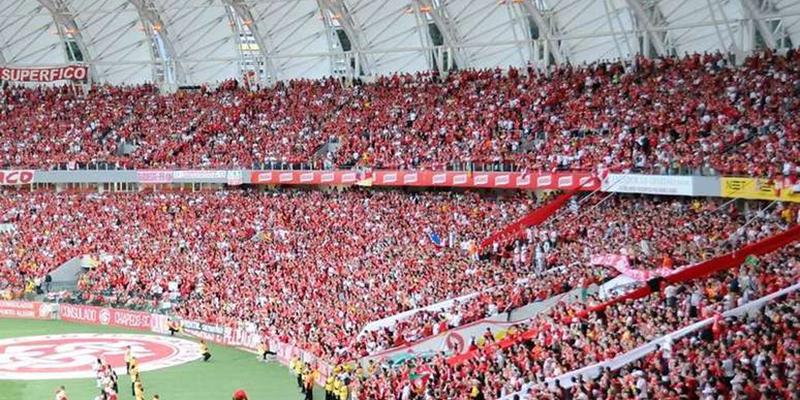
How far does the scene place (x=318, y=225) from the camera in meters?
48.4

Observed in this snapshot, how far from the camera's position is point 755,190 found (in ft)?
111

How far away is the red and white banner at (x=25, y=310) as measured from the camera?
158ft

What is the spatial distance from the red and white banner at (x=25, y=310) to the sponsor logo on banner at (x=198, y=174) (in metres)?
10.9

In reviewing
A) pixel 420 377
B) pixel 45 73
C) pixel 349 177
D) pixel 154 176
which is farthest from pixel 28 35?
pixel 420 377

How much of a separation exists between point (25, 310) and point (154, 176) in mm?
11301

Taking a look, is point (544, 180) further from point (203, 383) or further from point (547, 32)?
point (203, 383)

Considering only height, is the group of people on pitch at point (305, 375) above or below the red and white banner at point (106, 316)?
below

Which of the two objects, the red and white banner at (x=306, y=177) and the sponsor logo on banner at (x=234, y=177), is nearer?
the red and white banner at (x=306, y=177)

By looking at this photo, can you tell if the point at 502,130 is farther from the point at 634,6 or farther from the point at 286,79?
the point at 286,79

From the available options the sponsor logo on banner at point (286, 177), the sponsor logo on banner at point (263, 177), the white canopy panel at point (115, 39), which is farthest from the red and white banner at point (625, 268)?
the white canopy panel at point (115, 39)

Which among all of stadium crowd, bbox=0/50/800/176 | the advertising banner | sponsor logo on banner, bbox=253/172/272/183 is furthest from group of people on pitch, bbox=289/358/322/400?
the advertising banner

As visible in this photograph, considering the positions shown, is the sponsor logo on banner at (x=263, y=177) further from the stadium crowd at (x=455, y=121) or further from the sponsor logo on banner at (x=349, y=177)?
the sponsor logo on banner at (x=349, y=177)

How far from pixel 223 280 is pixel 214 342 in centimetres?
389

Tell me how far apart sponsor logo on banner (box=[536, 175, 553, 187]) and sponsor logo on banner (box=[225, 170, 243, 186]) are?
1710 centimetres
